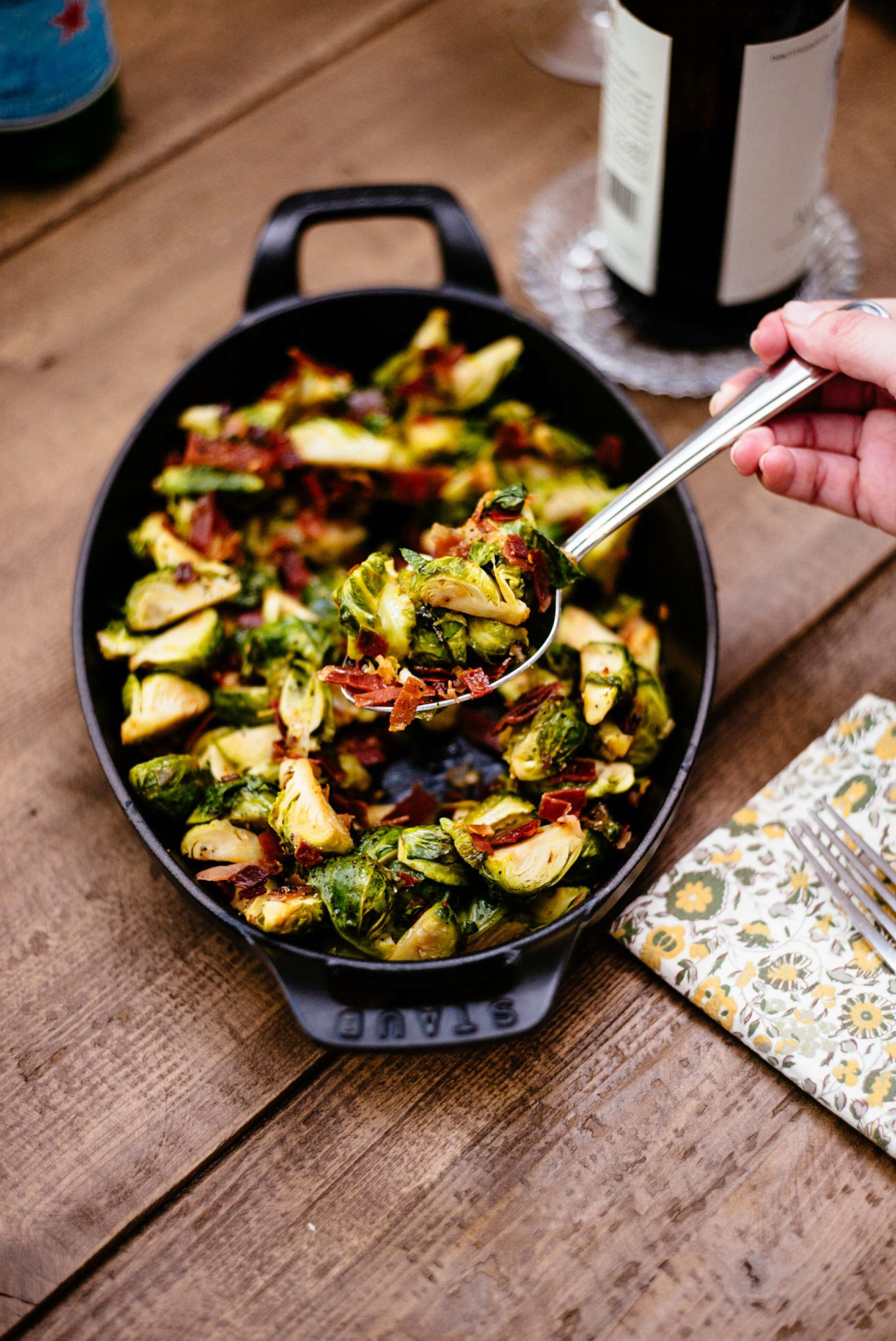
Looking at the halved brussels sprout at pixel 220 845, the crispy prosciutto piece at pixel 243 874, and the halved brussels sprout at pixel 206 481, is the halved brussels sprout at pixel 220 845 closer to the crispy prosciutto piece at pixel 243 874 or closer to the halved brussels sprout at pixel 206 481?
the crispy prosciutto piece at pixel 243 874

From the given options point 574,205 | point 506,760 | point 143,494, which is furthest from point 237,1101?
point 574,205

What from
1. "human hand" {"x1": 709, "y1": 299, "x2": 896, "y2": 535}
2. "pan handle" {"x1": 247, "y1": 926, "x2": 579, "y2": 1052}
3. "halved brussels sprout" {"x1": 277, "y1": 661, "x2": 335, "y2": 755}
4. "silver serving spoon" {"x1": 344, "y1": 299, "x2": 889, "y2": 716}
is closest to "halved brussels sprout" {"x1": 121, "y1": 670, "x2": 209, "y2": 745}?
"halved brussels sprout" {"x1": 277, "y1": 661, "x2": 335, "y2": 755}

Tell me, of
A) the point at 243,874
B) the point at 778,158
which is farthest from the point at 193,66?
the point at 243,874

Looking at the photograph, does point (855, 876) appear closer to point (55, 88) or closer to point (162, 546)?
point (162, 546)

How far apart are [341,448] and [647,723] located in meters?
0.61

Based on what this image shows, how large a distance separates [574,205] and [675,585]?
98cm

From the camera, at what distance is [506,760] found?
147cm

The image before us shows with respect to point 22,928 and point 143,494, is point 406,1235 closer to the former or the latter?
point 22,928

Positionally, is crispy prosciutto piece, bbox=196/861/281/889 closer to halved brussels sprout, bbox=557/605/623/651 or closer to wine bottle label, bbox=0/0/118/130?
halved brussels sprout, bbox=557/605/623/651

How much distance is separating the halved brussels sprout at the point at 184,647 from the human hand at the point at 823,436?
752mm

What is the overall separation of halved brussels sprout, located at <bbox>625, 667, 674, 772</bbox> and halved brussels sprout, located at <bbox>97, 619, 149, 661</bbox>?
26.2 inches

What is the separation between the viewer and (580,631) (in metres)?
1.57

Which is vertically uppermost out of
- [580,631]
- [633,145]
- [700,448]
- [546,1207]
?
[633,145]

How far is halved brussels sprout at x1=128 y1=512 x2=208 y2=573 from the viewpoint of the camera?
159 centimetres
